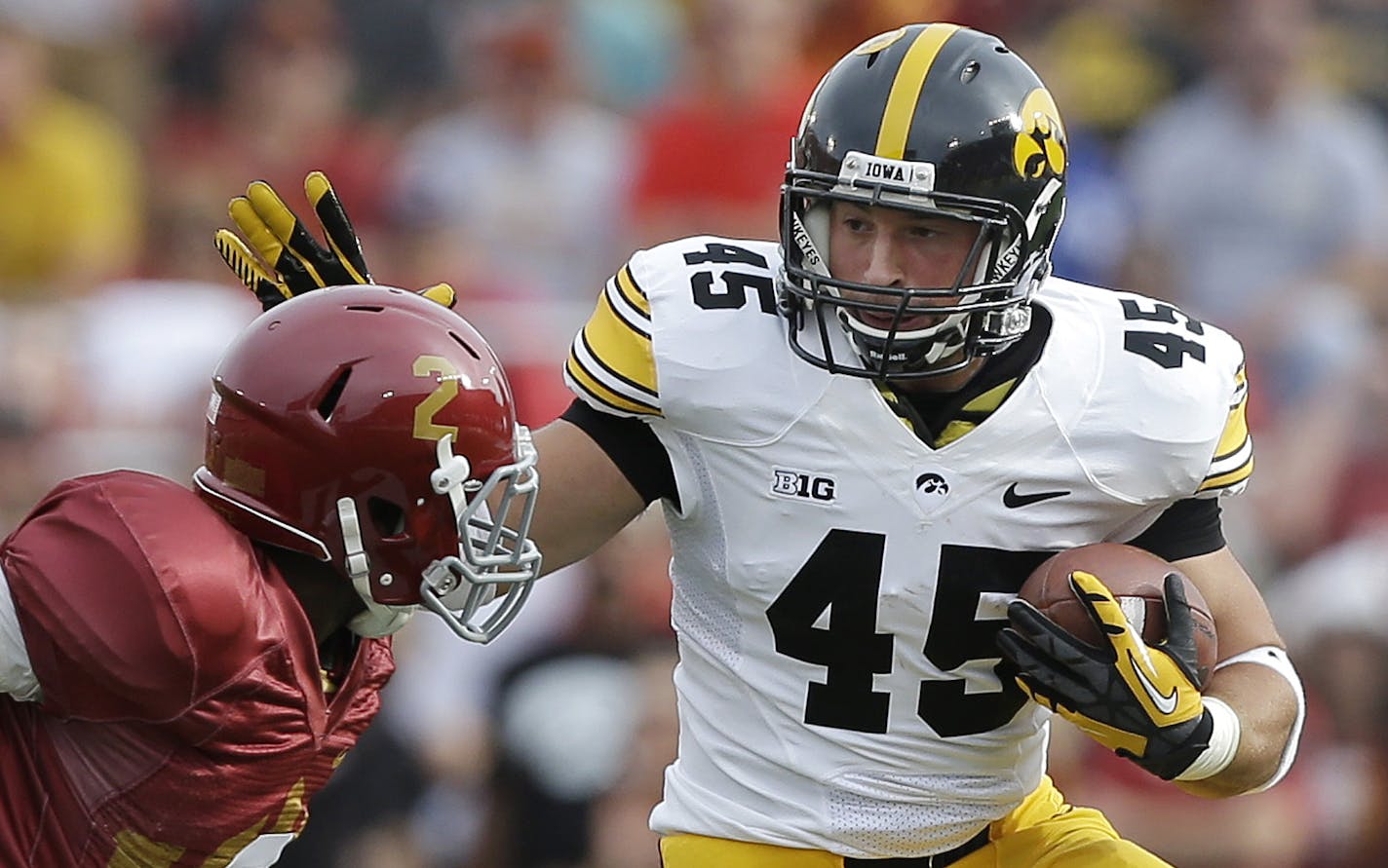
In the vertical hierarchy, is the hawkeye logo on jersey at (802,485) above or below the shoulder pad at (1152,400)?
below

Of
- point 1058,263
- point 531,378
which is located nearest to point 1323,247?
point 1058,263

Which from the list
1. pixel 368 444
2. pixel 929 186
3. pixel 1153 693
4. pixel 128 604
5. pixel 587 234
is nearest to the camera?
pixel 128 604

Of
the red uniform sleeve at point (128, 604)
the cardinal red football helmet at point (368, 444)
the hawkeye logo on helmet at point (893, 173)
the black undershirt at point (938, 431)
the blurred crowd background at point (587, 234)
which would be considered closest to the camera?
the red uniform sleeve at point (128, 604)

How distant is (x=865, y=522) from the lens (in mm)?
3018

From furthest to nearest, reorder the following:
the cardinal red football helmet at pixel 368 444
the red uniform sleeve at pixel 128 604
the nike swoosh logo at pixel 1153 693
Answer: the nike swoosh logo at pixel 1153 693
the cardinal red football helmet at pixel 368 444
the red uniform sleeve at pixel 128 604

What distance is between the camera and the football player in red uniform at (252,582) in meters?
2.48

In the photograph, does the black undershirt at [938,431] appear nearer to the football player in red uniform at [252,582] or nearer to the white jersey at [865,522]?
the white jersey at [865,522]

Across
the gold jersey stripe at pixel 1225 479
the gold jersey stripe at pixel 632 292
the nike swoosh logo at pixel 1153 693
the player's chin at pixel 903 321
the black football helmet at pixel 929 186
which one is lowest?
the nike swoosh logo at pixel 1153 693

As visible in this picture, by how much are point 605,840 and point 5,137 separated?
9.67 feet

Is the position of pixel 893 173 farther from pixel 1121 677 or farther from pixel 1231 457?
pixel 1121 677

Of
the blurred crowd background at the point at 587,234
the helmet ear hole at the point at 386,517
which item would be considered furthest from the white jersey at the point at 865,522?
the blurred crowd background at the point at 587,234

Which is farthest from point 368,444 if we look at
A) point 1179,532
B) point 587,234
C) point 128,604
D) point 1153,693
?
point 587,234

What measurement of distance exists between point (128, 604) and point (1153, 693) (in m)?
1.30

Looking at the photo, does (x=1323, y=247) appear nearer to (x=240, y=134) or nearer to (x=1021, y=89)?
(x=240, y=134)
